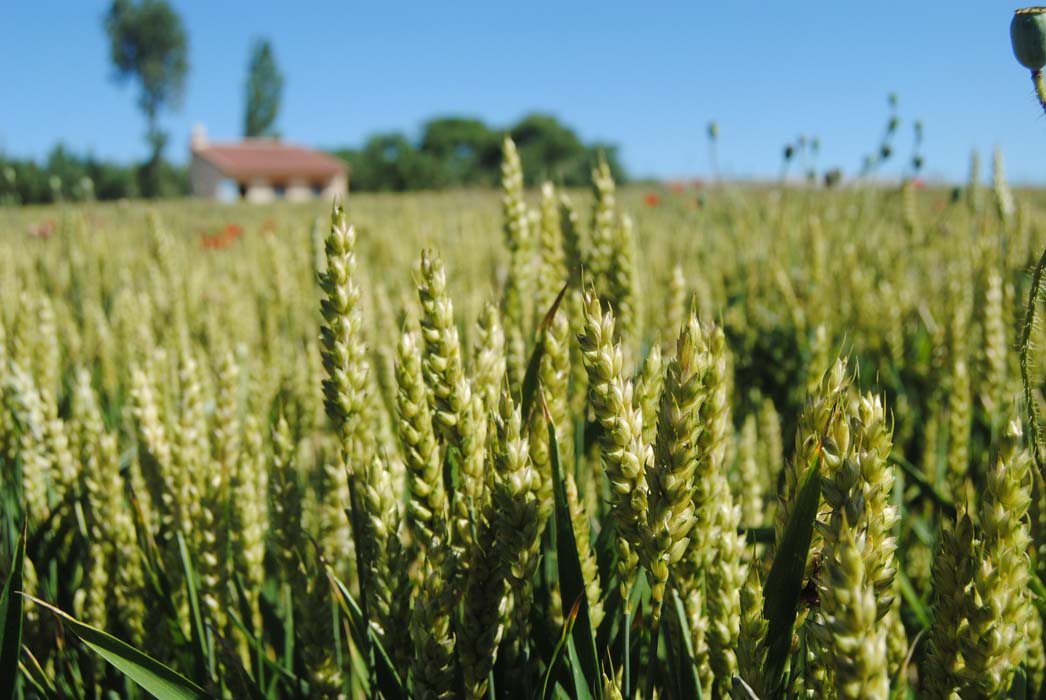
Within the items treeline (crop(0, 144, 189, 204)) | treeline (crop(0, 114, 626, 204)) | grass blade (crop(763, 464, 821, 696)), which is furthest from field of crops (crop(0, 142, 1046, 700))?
treeline (crop(0, 114, 626, 204))

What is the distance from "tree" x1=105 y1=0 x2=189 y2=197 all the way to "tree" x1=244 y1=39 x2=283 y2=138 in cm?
460

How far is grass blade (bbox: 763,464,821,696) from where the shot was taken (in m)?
0.65

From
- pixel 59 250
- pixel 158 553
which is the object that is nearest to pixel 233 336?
pixel 158 553

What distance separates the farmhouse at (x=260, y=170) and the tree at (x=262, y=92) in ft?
18.0

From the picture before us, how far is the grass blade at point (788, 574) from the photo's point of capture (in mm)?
648

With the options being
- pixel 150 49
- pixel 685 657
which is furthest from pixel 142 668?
pixel 150 49

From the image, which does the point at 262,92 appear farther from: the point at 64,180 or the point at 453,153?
the point at 64,180

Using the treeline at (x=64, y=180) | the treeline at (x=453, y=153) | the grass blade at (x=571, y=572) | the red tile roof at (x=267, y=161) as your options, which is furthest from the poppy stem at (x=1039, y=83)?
the red tile roof at (x=267, y=161)

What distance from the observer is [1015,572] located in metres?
0.60

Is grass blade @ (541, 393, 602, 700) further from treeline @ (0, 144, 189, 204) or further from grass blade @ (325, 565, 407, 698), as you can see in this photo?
treeline @ (0, 144, 189, 204)

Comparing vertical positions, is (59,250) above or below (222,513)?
above

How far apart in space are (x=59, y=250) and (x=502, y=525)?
4.01 m

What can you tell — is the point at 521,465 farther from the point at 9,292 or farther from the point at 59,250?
the point at 59,250

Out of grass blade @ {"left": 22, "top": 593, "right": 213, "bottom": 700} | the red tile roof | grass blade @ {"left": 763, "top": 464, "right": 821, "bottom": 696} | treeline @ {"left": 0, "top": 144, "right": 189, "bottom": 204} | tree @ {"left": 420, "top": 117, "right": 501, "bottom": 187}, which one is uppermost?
tree @ {"left": 420, "top": 117, "right": 501, "bottom": 187}
